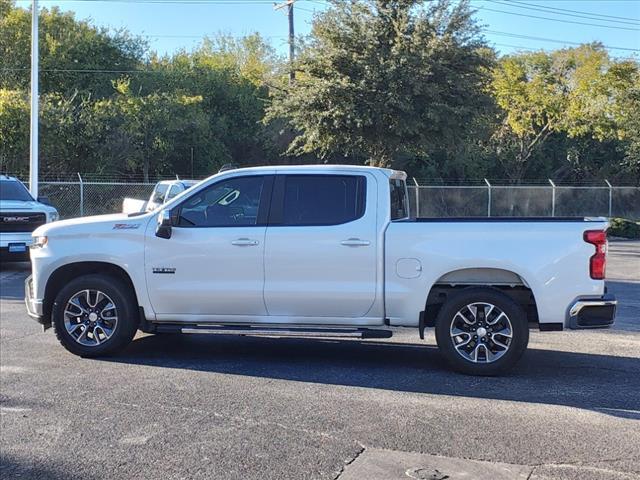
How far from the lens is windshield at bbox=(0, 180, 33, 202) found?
1624 centimetres

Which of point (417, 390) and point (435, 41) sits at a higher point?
point (435, 41)

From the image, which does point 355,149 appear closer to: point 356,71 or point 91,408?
point 356,71

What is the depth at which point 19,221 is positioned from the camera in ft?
50.0

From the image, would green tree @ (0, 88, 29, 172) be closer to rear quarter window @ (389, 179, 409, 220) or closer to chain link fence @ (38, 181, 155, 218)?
chain link fence @ (38, 181, 155, 218)

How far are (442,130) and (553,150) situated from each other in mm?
23036

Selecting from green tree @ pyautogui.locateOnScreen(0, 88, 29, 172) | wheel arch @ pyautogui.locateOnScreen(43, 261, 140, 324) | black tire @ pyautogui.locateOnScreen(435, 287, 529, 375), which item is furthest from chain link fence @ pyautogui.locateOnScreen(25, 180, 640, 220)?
black tire @ pyautogui.locateOnScreen(435, 287, 529, 375)

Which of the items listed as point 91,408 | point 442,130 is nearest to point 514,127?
point 442,130

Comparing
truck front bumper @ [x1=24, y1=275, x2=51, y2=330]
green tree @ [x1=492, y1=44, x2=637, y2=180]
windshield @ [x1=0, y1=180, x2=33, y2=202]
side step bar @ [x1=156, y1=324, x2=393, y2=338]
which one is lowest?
side step bar @ [x1=156, y1=324, x2=393, y2=338]

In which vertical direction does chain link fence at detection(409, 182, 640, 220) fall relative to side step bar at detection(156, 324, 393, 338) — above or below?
above

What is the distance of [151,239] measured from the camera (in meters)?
7.26

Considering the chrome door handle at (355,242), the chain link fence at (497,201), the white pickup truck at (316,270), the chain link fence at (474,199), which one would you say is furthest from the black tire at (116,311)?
the chain link fence at (497,201)

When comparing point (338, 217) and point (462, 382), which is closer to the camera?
point (462, 382)

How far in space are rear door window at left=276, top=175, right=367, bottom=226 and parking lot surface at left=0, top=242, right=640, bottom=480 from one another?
1.50m

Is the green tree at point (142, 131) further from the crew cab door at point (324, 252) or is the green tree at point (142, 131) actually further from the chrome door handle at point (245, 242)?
the crew cab door at point (324, 252)
